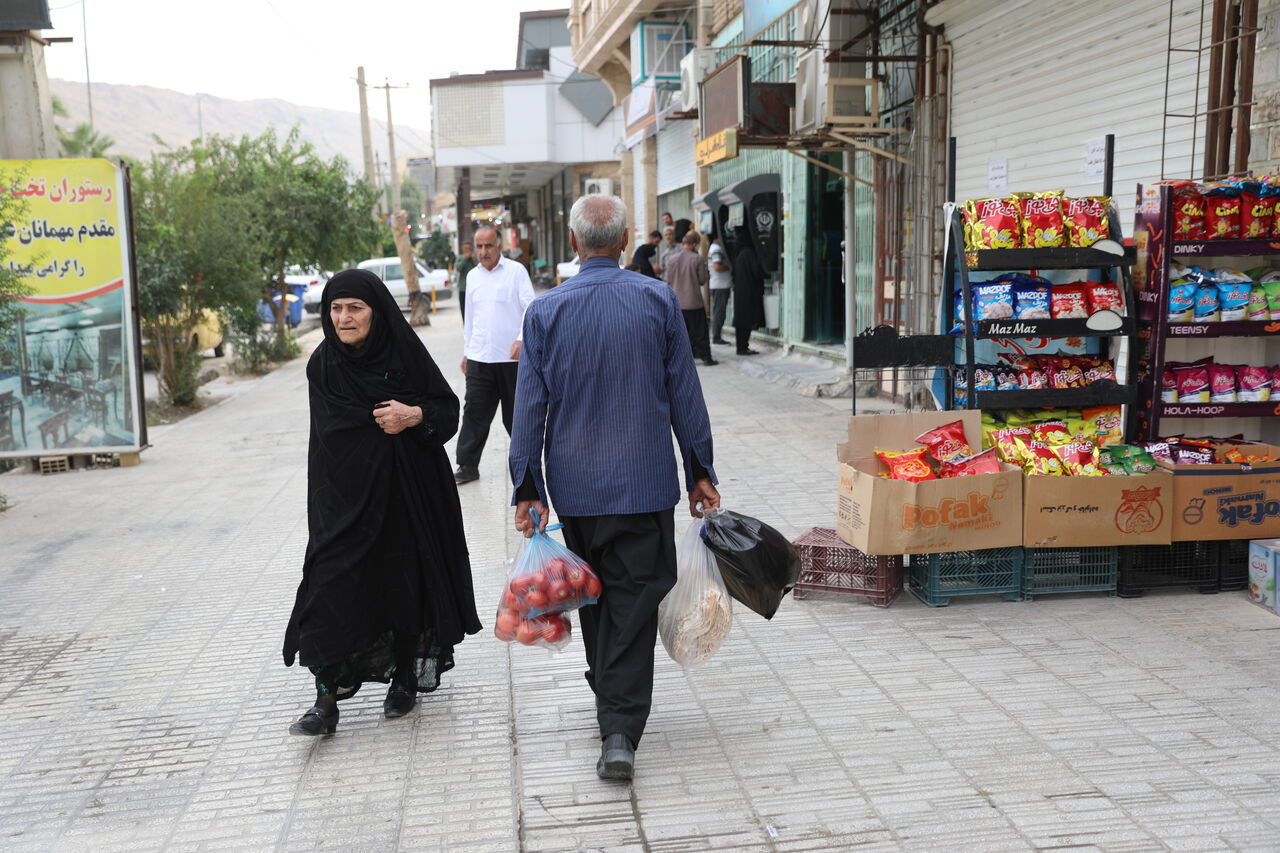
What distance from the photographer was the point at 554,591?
3.51m

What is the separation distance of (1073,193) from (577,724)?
5940 millimetres

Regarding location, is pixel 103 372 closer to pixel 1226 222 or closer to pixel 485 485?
pixel 485 485

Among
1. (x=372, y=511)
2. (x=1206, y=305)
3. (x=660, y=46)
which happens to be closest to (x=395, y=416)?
(x=372, y=511)

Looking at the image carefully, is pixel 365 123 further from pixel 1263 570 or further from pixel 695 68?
pixel 1263 570

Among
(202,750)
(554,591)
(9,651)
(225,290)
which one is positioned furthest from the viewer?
(225,290)

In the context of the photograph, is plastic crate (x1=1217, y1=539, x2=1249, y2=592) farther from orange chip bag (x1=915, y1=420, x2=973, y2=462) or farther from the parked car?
the parked car

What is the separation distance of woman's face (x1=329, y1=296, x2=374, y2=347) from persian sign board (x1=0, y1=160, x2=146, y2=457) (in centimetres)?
583

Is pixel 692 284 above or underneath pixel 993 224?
underneath

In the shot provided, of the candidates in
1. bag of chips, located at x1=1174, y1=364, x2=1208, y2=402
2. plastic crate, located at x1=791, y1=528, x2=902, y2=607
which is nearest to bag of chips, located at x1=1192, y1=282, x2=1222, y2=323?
bag of chips, located at x1=1174, y1=364, x2=1208, y2=402

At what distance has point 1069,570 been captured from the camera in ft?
16.8

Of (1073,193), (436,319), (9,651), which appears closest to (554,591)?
(9,651)

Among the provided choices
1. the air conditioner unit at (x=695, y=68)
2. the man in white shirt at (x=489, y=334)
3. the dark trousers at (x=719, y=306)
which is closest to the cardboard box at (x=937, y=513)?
the man in white shirt at (x=489, y=334)

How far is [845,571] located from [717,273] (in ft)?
38.8

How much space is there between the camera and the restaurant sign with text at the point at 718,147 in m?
11.7
